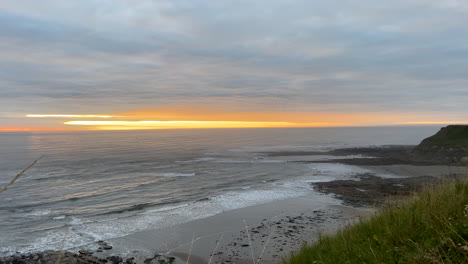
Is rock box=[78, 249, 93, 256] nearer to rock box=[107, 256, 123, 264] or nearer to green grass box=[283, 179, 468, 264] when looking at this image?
rock box=[107, 256, 123, 264]

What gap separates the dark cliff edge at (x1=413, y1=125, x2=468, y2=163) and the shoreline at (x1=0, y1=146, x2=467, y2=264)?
126 feet

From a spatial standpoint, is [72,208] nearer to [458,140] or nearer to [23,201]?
[23,201]

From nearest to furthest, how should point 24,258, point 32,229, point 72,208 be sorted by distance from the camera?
point 24,258
point 32,229
point 72,208

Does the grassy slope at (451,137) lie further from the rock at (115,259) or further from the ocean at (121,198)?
the rock at (115,259)

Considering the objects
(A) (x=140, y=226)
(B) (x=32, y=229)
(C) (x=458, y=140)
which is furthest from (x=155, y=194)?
(C) (x=458, y=140)

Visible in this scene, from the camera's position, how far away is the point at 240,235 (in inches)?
714

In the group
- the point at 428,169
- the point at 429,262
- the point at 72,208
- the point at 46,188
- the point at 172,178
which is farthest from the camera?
the point at 428,169

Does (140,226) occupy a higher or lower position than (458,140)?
lower

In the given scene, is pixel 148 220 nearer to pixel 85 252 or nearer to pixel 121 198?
pixel 85 252

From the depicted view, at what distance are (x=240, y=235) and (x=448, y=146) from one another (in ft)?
184

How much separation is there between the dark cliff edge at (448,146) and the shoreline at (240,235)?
3828 cm

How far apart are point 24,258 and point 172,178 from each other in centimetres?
2301

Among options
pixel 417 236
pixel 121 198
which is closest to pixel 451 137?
pixel 121 198

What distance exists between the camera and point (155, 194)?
29.2 m
